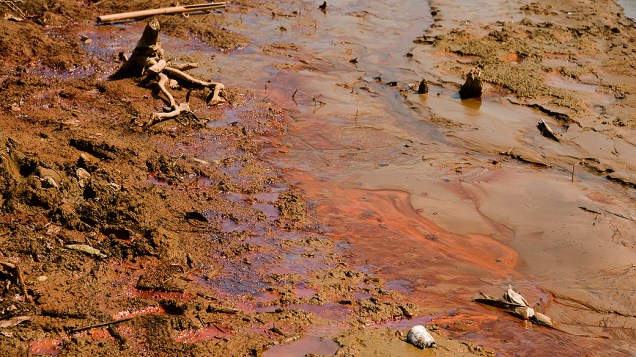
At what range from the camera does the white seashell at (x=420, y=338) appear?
4801 mm

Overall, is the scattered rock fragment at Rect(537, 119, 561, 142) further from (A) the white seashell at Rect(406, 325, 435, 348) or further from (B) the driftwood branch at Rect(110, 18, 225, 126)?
(A) the white seashell at Rect(406, 325, 435, 348)

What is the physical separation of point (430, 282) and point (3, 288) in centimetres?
340

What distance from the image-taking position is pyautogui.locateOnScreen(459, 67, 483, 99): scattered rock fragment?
996cm

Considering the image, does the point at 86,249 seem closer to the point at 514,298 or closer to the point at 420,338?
the point at 420,338

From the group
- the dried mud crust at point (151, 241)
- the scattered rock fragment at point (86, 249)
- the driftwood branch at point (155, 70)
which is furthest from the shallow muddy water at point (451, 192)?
the scattered rock fragment at point (86, 249)

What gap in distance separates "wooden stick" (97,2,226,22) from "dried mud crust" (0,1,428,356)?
140 inches

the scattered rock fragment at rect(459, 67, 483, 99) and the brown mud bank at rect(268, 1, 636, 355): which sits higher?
the scattered rock fragment at rect(459, 67, 483, 99)

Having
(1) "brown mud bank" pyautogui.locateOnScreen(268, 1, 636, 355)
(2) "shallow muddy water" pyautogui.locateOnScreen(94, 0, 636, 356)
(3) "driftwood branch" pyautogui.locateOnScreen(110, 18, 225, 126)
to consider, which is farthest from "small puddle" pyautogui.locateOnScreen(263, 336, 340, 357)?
(3) "driftwood branch" pyautogui.locateOnScreen(110, 18, 225, 126)

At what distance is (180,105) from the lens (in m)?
8.55

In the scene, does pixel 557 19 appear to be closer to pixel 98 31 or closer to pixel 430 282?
pixel 98 31

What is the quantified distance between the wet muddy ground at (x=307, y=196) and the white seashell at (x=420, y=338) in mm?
59

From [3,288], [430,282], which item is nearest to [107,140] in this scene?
[3,288]

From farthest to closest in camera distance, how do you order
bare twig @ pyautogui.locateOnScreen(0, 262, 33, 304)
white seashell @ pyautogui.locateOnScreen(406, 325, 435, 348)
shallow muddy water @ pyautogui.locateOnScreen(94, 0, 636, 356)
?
shallow muddy water @ pyautogui.locateOnScreen(94, 0, 636, 356)
white seashell @ pyautogui.locateOnScreen(406, 325, 435, 348)
bare twig @ pyautogui.locateOnScreen(0, 262, 33, 304)

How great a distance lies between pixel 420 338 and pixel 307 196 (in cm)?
262
